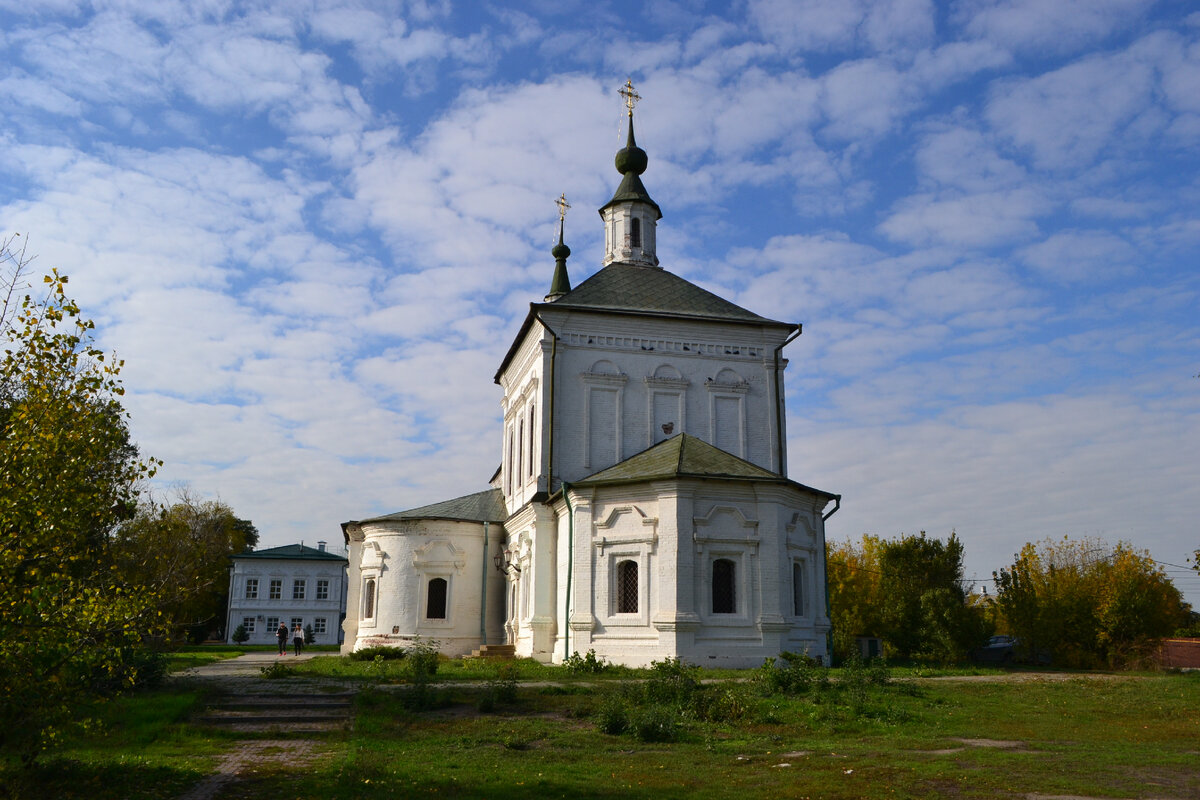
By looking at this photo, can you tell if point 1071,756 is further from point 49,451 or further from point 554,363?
point 554,363

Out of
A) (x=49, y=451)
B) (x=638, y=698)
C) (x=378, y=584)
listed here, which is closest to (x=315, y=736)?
(x=638, y=698)

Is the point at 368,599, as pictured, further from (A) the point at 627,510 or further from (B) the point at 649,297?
(B) the point at 649,297

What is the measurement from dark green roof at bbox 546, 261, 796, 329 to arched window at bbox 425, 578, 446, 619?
9.24 meters

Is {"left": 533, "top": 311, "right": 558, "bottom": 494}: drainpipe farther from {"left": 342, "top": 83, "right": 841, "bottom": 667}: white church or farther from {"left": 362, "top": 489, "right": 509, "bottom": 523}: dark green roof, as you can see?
{"left": 362, "top": 489, "right": 509, "bottom": 523}: dark green roof

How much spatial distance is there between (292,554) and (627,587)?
44426mm

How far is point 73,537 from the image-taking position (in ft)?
25.2

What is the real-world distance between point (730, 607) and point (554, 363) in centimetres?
819

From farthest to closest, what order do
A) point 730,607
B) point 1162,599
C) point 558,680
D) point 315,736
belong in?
point 1162,599, point 730,607, point 558,680, point 315,736

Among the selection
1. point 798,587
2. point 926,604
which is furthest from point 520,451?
point 926,604

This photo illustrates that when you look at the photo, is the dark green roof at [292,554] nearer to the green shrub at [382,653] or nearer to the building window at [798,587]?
the green shrub at [382,653]

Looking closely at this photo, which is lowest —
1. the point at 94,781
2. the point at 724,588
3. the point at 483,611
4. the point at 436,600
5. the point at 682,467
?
the point at 94,781

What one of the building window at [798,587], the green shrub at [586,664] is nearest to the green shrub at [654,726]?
the green shrub at [586,664]

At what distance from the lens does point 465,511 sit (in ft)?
95.7

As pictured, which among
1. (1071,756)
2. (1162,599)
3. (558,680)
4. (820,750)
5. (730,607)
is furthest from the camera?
(1162,599)
